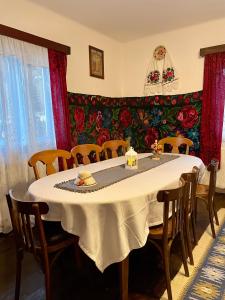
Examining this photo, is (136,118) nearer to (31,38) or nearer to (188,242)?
(31,38)

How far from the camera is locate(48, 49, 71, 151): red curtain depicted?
114 inches

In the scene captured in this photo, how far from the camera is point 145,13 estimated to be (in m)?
3.03

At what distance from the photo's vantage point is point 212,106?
11.0 ft

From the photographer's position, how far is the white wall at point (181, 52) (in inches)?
133

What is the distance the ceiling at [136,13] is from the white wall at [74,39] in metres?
0.10

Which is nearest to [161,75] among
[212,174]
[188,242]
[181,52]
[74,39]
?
[181,52]

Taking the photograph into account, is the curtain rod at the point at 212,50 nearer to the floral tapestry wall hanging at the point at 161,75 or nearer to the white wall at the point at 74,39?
the floral tapestry wall hanging at the point at 161,75

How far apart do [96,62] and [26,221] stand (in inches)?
112

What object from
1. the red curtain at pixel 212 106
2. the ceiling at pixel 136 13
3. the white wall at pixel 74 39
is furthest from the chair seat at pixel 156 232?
the ceiling at pixel 136 13

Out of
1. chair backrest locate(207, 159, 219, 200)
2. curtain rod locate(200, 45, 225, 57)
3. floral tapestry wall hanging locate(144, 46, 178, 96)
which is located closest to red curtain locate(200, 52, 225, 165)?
curtain rod locate(200, 45, 225, 57)

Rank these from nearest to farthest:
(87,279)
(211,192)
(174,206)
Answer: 1. (174,206)
2. (87,279)
3. (211,192)

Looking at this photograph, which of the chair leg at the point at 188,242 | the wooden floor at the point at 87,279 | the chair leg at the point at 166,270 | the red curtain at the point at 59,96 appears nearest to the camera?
the chair leg at the point at 166,270

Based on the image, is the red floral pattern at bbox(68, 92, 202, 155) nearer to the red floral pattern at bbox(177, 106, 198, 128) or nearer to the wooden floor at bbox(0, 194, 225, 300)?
the red floral pattern at bbox(177, 106, 198, 128)

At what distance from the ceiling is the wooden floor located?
2.58m
